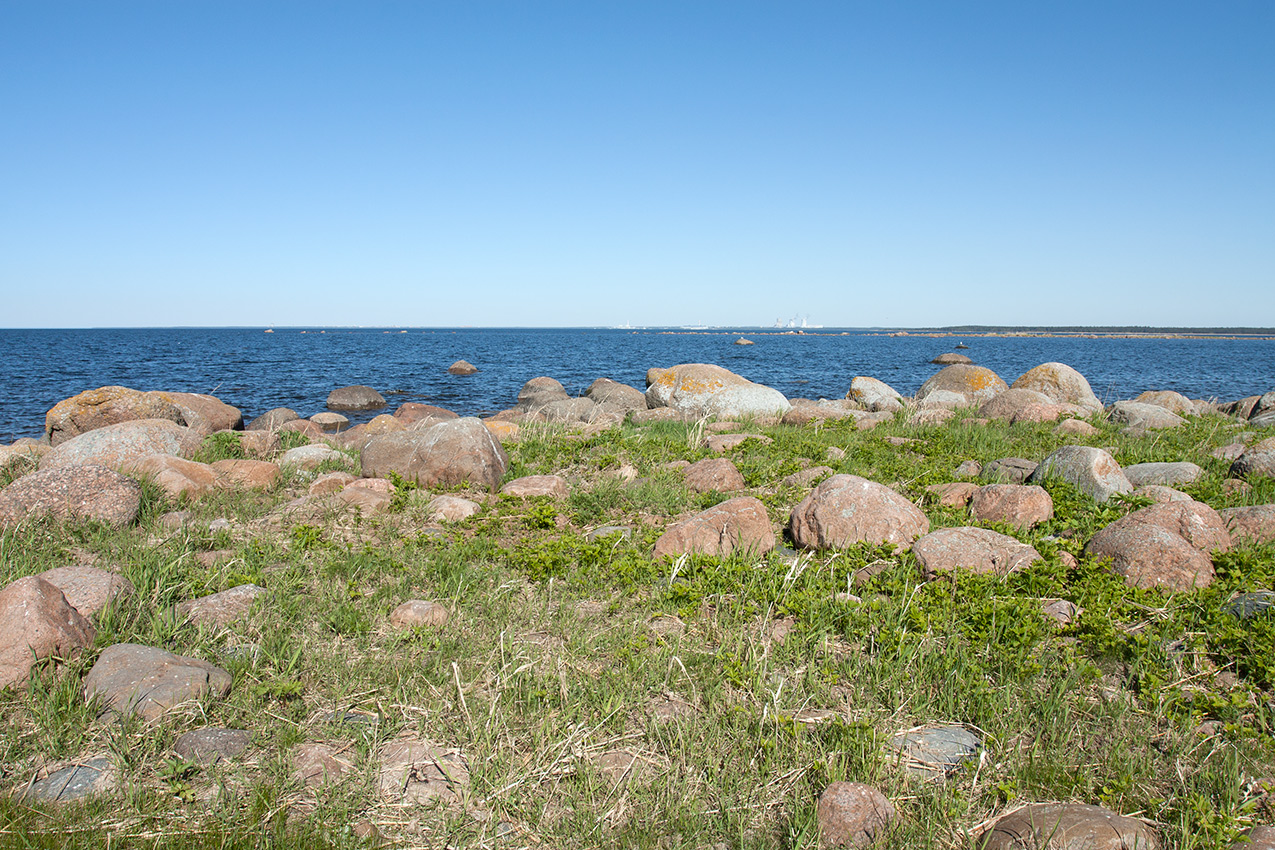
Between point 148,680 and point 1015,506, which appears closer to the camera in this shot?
point 148,680

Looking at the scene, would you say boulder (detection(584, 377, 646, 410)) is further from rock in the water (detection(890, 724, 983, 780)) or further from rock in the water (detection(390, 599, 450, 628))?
rock in the water (detection(890, 724, 983, 780))

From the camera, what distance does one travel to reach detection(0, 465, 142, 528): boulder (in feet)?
20.8

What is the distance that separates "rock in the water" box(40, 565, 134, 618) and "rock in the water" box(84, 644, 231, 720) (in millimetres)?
711

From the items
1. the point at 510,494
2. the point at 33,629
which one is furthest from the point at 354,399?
the point at 33,629

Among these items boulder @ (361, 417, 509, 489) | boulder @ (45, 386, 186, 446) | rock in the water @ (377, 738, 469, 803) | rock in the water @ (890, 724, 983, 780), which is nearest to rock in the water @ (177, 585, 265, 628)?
rock in the water @ (377, 738, 469, 803)

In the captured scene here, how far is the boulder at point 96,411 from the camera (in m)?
13.1

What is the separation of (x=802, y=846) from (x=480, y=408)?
950 inches

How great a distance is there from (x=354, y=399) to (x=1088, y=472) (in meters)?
25.3

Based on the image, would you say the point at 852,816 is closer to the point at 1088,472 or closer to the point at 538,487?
the point at 538,487

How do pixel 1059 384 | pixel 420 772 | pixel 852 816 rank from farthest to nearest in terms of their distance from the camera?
pixel 1059 384 < pixel 420 772 < pixel 852 816

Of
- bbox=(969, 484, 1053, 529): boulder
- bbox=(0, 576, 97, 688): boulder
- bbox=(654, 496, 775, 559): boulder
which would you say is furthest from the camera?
bbox=(969, 484, 1053, 529): boulder

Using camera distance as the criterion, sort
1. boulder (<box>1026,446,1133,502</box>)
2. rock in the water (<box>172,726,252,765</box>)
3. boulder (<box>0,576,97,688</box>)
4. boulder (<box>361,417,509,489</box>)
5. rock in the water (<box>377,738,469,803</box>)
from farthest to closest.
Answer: boulder (<box>361,417,509,489</box>) → boulder (<box>1026,446,1133,502</box>) → boulder (<box>0,576,97,688</box>) → rock in the water (<box>172,726,252,765</box>) → rock in the water (<box>377,738,469,803</box>)

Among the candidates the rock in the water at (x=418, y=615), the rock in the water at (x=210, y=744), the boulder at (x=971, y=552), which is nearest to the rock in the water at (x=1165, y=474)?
the boulder at (x=971, y=552)

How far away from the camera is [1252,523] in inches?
238
